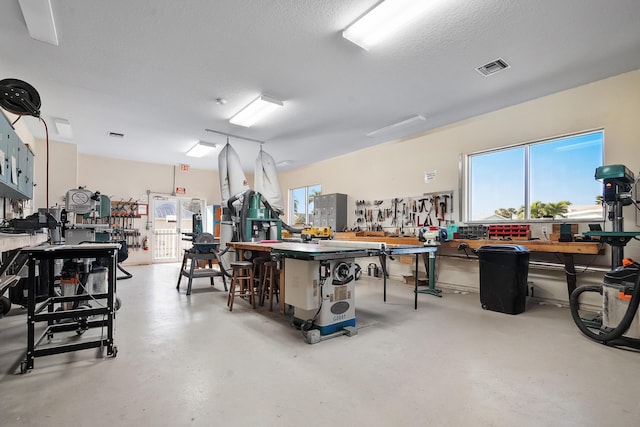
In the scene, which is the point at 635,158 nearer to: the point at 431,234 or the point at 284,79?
the point at 431,234

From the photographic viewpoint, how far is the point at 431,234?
4352 millimetres

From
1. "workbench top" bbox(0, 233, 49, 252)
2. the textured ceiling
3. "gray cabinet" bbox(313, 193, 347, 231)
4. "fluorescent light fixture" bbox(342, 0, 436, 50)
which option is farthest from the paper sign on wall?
"gray cabinet" bbox(313, 193, 347, 231)

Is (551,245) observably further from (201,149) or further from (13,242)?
(201,149)

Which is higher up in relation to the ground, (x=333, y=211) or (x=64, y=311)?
(x=333, y=211)

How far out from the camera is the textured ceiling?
2693mm

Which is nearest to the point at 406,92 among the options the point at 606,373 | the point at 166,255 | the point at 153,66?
the point at 153,66

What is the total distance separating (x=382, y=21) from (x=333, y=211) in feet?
16.1

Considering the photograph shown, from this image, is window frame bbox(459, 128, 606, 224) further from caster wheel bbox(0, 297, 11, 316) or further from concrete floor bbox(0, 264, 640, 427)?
caster wheel bbox(0, 297, 11, 316)

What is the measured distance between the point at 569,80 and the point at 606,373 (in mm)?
3501

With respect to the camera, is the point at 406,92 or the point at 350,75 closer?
the point at 350,75

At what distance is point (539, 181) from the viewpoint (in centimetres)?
457

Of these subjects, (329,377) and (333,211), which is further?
(333,211)

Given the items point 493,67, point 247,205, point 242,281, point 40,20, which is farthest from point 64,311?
point 493,67

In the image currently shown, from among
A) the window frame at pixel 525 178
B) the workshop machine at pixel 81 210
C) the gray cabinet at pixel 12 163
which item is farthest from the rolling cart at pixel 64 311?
the window frame at pixel 525 178
